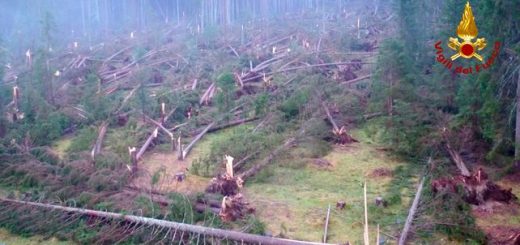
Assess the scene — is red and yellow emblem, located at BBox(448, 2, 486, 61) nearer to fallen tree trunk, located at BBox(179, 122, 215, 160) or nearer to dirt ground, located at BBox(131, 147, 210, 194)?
dirt ground, located at BBox(131, 147, 210, 194)

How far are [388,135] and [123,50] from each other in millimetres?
15320

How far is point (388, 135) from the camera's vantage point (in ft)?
31.5

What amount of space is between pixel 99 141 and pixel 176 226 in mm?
4741

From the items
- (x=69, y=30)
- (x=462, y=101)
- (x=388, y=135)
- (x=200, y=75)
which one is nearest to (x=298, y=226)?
(x=388, y=135)

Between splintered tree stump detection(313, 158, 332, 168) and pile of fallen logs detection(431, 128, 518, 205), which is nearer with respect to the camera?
pile of fallen logs detection(431, 128, 518, 205)

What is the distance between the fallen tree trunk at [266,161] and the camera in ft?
26.9

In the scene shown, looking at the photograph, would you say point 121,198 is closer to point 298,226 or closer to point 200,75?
point 298,226

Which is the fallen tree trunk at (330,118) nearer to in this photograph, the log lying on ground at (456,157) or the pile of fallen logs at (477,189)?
the log lying on ground at (456,157)

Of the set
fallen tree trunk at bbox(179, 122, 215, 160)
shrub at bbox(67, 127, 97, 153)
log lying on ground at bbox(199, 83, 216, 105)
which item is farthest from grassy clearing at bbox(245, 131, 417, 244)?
log lying on ground at bbox(199, 83, 216, 105)

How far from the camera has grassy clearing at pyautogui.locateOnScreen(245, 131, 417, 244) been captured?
6336 millimetres

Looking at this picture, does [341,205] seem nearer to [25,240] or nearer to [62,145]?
[25,240]

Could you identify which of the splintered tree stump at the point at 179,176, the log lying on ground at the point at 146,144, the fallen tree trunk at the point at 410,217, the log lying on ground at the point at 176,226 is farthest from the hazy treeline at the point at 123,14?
the fallen tree trunk at the point at 410,217

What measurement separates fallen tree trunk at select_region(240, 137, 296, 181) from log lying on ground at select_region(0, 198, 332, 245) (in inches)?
89.7

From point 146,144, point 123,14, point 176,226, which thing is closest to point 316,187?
point 176,226
